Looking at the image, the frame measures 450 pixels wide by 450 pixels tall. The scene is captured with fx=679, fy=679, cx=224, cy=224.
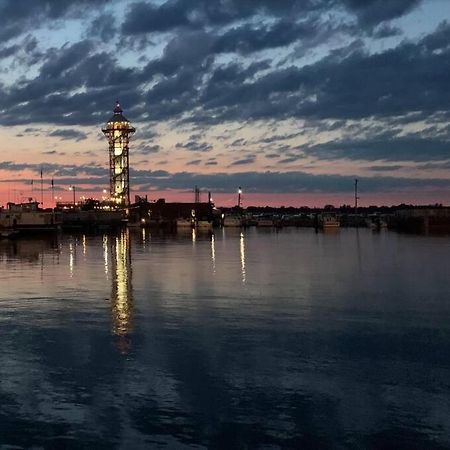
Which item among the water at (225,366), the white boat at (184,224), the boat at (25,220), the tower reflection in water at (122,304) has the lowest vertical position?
the water at (225,366)

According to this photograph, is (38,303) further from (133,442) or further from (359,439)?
(359,439)

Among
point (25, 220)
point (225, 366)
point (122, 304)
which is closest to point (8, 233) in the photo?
point (25, 220)

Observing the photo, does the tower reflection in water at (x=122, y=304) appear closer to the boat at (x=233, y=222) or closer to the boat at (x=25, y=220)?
the boat at (x=25, y=220)

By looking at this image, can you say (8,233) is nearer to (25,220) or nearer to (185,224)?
(25,220)

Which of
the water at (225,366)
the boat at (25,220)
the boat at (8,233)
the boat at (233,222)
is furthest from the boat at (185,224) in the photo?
the water at (225,366)

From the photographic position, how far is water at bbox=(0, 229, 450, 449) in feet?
42.4

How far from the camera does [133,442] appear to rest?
12.4 metres

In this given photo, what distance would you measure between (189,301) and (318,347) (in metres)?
10.6

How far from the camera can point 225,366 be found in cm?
1773

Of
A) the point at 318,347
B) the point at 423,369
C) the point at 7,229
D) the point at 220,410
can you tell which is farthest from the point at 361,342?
the point at 7,229

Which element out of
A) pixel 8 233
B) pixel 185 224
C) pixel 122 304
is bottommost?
pixel 122 304

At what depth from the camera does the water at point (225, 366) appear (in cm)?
1293

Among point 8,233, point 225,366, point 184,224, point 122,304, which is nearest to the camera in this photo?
point 225,366

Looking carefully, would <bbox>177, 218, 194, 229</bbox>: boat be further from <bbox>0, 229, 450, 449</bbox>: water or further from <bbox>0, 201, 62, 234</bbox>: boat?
<bbox>0, 229, 450, 449</bbox>: water
